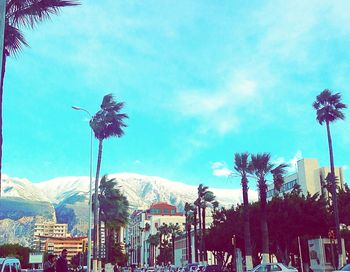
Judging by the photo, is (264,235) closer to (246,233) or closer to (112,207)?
(246,233)

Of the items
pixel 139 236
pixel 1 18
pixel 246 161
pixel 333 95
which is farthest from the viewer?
pixel 139 236

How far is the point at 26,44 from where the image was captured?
13773 mm

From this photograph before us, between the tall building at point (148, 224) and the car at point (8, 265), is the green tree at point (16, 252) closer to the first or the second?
the tall building at point (148, 224)

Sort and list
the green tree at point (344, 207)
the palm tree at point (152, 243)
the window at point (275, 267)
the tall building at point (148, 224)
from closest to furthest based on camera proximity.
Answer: the window at point (275, 267) < the green tree at point (344, 207) < the palm tree at point (152, 243) < the tall building at point (148, 224)

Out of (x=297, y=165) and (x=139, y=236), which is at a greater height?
(x=297, y=165)

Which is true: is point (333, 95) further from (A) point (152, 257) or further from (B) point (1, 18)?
(A) point (152, 257)

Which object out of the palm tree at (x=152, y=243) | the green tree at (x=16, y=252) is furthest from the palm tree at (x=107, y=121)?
the palm tree at (x=152, y=243)

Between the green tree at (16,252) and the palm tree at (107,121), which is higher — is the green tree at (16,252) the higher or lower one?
the lower one

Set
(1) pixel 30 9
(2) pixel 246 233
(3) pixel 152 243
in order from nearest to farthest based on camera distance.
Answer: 1. (1) pixel 30 9
2. (2) pixel 246 233
3. (3) pixel 152 243

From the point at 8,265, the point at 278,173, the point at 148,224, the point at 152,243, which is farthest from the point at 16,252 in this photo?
the point at 8,265

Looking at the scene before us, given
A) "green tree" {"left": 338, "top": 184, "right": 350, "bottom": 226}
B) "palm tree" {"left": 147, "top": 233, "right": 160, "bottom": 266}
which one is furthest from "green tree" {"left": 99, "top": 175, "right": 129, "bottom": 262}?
"palm tree" {"left": 147, "top": 233, "right": 160, "bottom": 266}

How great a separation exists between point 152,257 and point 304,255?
10335cm

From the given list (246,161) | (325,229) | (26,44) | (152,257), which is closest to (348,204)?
(325,229)

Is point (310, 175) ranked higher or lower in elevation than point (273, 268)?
higher
